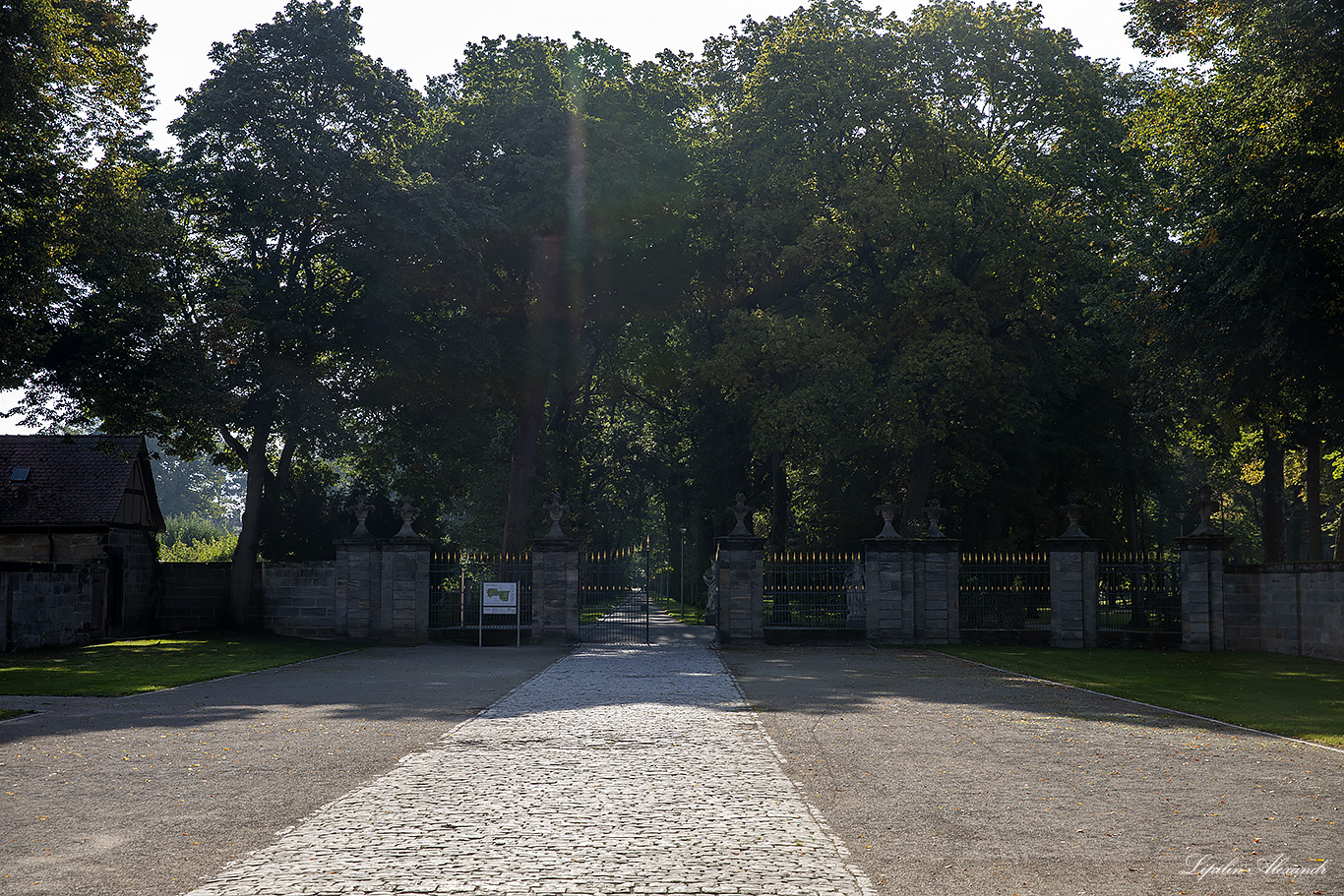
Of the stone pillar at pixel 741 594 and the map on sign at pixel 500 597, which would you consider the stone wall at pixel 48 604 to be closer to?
the map on sign at pixel 500 597

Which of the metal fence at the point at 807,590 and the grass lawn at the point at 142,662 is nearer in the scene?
the grass lawn at the point at 142,662

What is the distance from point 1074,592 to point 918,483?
309 inches

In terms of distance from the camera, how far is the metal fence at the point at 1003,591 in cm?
2797

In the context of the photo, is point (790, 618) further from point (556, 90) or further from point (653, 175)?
point (556, 90)

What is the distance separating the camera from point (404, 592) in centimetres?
2872

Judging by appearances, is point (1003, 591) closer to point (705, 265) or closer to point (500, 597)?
point (500, 597)

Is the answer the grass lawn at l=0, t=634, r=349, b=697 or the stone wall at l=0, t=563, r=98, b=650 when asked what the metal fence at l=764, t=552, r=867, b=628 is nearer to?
the grass lawn at l=0, t=634, r=349, b=697

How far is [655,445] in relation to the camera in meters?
54.7

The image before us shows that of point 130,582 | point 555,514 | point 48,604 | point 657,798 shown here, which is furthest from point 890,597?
point 130,582

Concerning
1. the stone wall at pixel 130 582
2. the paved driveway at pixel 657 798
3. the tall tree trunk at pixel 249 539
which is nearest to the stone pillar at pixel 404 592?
the tall tree trunk at pixel 249 539

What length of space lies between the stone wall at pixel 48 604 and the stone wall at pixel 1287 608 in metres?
29.3

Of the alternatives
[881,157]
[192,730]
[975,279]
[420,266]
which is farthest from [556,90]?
[192,730]

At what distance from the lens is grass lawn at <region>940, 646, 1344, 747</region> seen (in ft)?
46.9

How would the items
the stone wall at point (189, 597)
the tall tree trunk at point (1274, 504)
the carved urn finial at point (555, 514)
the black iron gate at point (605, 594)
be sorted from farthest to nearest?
the stone wall at point (189, 597)
the tall tree trunk at point (1274, 504)
the black iron gate at point (605, 594)
the carved urn finial at point (555, 514)
